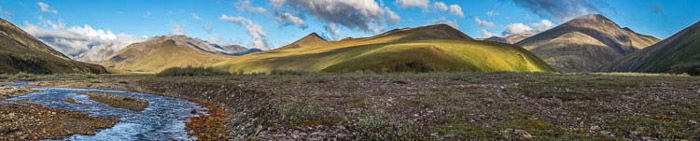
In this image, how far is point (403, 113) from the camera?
1997cm

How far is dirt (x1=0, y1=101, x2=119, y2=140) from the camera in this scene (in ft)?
51.2

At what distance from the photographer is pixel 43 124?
17.8 meters

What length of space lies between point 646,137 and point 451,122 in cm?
672

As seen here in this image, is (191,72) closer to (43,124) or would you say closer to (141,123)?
(141,123)

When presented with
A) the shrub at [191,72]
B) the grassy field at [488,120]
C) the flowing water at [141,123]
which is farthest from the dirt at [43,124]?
the shrub at [191,72]

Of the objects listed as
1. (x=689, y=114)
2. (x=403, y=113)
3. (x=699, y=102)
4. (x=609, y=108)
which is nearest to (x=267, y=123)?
(x=403, y=113)

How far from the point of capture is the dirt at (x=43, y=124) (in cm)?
1560

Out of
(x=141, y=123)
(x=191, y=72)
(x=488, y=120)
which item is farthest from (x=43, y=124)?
(x=191, y=72)

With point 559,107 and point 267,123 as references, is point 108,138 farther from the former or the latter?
point 559,107

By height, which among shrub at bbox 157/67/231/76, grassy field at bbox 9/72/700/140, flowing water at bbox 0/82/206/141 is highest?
shrub at bbox 157/67/231/76

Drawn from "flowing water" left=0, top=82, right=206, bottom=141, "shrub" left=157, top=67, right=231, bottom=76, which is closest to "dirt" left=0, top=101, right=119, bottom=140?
"flowing water" left=0, top=82, right=206, bottom=141

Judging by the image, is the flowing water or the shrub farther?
the shrub

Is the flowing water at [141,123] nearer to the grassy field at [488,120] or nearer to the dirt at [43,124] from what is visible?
the dirt at [43,124]

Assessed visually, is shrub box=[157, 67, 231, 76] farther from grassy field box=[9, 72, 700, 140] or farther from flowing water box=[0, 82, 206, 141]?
grassy field box=[9, 72, 700, 140]
